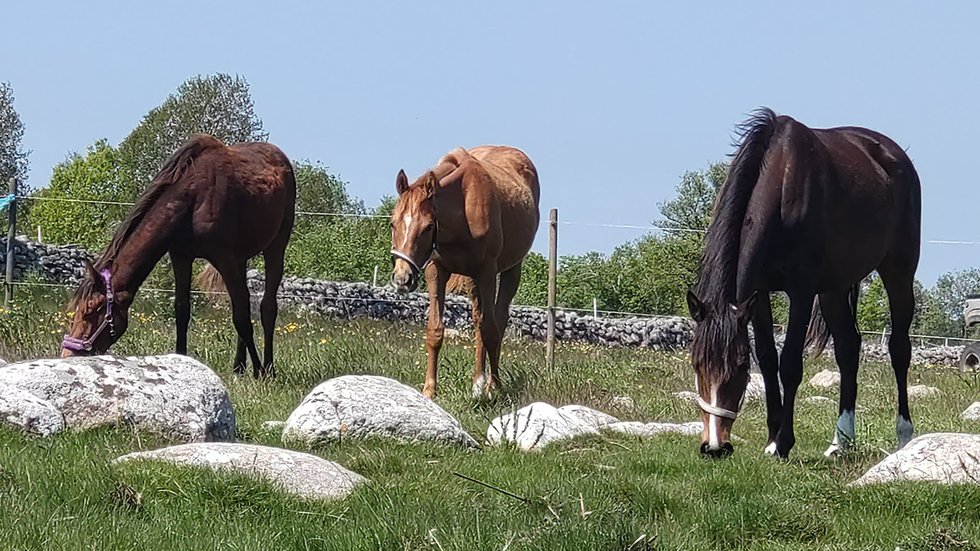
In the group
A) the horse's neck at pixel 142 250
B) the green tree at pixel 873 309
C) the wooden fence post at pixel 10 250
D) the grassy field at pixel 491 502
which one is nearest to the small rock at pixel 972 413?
the grassy field at pixel 491 502

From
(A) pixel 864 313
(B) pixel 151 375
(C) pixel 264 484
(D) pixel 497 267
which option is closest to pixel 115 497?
(C) pixel 264 484

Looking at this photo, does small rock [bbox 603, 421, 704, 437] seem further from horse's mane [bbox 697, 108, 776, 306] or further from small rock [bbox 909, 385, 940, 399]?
small rock [bbox 909, 385, 940, 399]

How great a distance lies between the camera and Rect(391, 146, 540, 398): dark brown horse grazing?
29.6 ft

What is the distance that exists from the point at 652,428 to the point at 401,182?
274 centimetres

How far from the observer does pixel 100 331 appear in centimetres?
898

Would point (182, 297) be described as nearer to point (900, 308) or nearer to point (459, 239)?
point (459, 239)

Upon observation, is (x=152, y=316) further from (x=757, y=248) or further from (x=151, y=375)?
(x=757, y=248)

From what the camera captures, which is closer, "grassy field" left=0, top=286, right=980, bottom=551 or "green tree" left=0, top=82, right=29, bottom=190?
"grassy field" left=0, top=286, right=980, bottom=551

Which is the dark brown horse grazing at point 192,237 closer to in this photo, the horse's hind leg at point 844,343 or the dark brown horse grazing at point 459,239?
the dark brown horse grazing at point 459,239

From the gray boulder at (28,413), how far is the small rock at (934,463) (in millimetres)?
3692

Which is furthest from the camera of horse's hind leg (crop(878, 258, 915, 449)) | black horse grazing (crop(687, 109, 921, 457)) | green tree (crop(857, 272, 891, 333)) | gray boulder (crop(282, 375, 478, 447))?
green tree (crop(857, 272, 891, 333))

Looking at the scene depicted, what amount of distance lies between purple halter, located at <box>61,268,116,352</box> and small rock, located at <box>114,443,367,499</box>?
3.88 metres

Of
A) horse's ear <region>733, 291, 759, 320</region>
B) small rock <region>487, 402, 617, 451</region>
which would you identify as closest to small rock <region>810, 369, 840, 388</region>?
small rock <region>487, 402, 617, 451</region>

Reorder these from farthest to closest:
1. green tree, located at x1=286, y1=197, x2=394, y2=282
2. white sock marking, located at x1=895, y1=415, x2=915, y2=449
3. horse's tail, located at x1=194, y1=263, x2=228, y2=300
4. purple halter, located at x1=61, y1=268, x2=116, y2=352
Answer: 1. green tree, located at x1=286, y1=197, x2=394, y2=282
2. horse's tail, located at x1=194, y1=263, x2=228, y2=300
3. purple halter, located at x1=61, y1=268, x2=116, y2=352
4. white sock marking, located at x1=895, y1=415, x2=915, y2=449
